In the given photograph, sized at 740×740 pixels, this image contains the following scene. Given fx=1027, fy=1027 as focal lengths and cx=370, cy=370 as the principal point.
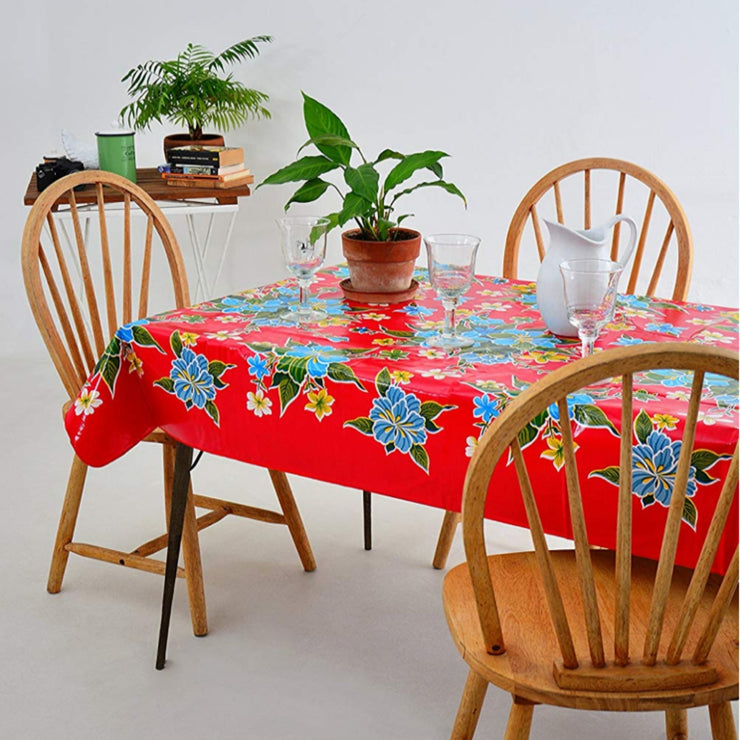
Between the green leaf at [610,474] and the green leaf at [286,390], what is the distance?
511 mm

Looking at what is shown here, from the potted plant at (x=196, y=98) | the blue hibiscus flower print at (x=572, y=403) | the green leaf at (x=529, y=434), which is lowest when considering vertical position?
the green leaf at (x=529, y=434)

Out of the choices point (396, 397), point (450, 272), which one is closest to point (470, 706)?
point (396, 397)

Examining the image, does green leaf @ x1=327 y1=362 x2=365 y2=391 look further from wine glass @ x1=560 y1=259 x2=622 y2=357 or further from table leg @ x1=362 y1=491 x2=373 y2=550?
table leg @ x1=362 y1=491 x2=373 y2=550

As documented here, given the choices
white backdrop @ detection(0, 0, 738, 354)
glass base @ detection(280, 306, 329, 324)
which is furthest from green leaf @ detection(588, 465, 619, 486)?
white backdrop @ detection(0, 0, 738, 354)

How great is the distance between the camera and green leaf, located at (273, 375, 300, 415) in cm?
170

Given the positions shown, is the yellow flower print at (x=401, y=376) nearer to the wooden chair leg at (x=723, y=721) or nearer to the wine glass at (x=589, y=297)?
the wine glass at (x=589, y=297)

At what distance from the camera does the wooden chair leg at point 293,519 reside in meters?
2.34

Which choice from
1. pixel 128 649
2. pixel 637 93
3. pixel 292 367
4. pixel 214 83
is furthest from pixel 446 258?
pixel 214 83

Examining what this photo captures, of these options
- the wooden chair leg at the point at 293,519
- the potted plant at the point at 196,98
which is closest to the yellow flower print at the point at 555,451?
the wooden chair leg at the point at 293,519

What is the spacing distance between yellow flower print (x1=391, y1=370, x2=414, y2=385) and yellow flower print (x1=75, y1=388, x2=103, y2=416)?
1.95ft

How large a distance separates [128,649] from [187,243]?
2.42m

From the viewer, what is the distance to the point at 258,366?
1.73 meters

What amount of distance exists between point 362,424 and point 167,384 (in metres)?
0.43

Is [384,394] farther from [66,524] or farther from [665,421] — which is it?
[66,524]
